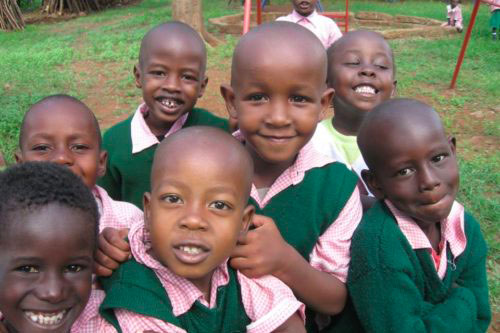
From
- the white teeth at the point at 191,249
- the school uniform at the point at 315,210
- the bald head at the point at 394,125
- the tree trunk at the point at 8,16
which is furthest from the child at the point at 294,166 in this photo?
the tree trunk at the point at 8,16

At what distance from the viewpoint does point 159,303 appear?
5.14ft

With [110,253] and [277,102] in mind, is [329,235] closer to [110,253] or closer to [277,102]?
[277,102]

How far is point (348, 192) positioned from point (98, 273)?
0.93 m

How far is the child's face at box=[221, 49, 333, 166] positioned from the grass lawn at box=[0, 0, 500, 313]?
6.45 ft

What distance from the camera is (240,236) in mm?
1735

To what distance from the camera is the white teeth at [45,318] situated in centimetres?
153

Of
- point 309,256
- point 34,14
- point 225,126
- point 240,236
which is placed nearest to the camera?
point 240,236

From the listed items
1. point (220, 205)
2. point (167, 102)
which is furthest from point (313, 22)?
point (220, 205)

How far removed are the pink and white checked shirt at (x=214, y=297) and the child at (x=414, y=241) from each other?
1.07 ft

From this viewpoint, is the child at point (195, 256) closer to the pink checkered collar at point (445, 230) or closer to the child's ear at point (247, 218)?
the child's ear at point (247, 218)

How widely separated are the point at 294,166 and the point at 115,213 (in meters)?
0.74

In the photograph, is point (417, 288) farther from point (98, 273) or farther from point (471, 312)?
point (98, 273)

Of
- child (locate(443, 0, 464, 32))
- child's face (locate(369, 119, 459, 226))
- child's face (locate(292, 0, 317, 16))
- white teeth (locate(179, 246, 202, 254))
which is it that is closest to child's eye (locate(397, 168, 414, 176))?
child's face (locate(369, 119, 459, 226))

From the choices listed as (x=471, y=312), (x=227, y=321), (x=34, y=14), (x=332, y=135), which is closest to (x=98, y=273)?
(x=227, y=321)
